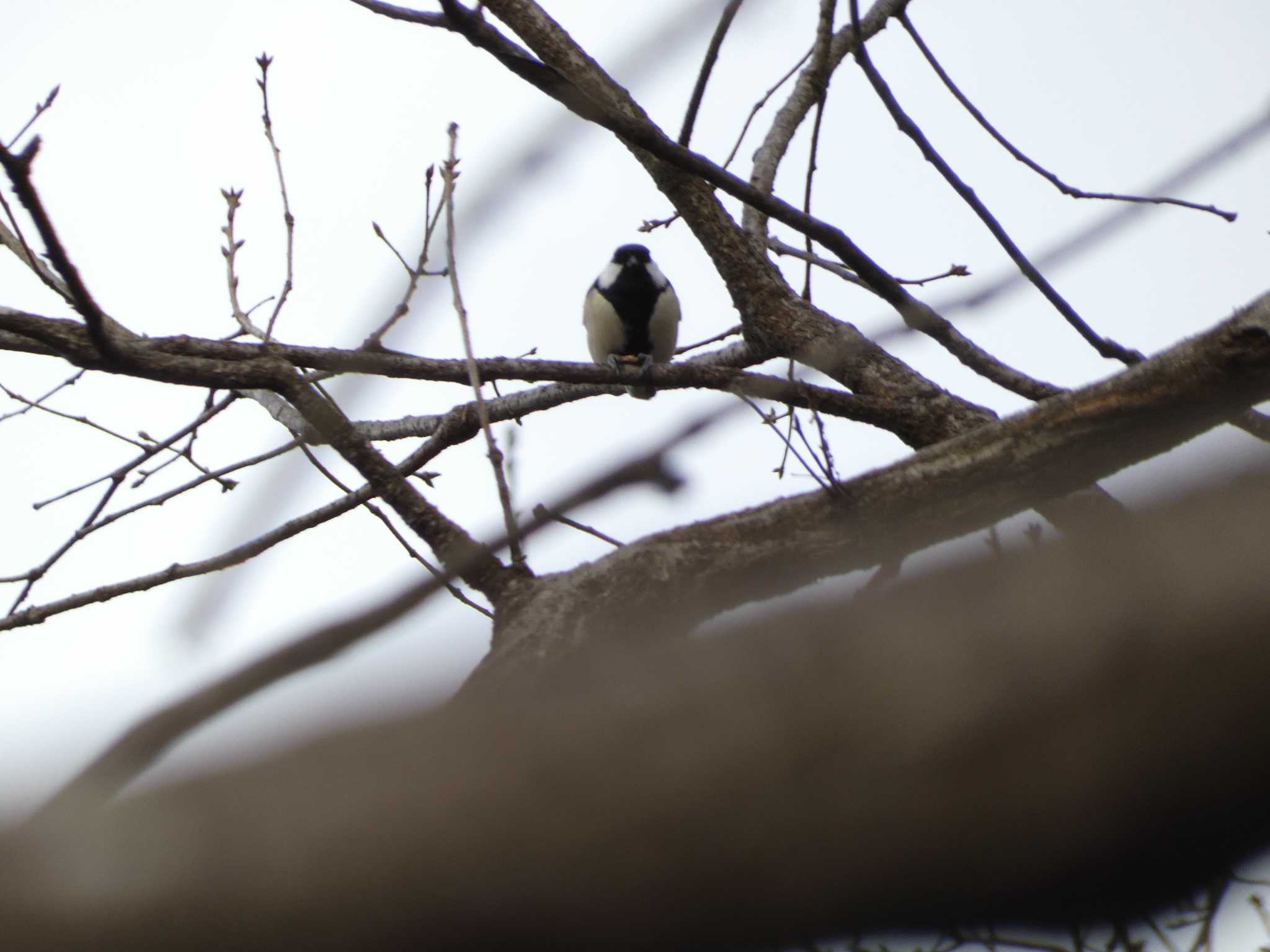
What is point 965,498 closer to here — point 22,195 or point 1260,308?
point 1260,308

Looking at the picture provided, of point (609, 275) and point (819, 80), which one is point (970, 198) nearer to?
point (819, 80)

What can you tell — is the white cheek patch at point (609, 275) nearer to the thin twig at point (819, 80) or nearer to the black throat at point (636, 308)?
the black throat at point (636, 308)

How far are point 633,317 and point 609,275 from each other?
434 millimetres

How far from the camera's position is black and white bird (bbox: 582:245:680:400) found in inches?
246

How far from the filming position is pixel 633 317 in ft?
20.6

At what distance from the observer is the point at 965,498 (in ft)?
7.20

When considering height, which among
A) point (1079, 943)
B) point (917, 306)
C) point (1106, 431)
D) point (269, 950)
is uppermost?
point (917, 306)

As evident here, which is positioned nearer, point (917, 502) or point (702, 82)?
point (917, 502)

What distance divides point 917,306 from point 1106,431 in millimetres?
851

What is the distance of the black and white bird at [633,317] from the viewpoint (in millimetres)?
6254

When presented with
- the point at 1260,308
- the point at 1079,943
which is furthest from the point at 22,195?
the point at 1260,308

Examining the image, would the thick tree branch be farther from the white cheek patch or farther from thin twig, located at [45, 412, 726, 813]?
the white cheek patch

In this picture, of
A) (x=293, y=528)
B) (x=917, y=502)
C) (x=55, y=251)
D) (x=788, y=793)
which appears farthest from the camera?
(x=293, y=528)

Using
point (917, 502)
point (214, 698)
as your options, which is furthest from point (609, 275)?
point (214, 698)
